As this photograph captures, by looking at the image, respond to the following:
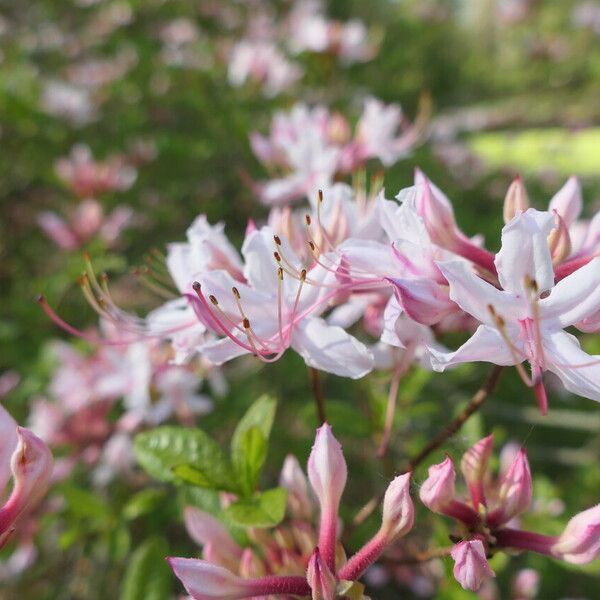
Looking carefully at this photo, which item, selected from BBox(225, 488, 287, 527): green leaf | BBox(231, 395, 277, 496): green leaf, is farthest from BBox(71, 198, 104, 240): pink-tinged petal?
BBox(225, 488, 287, 527): green leaf

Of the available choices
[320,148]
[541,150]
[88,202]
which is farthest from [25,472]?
[541,150]

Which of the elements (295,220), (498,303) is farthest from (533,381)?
(295,220)

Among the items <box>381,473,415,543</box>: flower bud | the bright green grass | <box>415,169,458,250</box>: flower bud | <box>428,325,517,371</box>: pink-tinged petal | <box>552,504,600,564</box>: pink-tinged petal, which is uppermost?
<box>415,169,458,250</box>: flower bud

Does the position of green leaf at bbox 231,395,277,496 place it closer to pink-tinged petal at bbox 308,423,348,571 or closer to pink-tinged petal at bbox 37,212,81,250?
pink-tinged petal at bbox 308,423,348,571

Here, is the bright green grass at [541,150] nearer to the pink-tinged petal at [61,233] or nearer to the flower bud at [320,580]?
the pink-tinged petal at [61,233]

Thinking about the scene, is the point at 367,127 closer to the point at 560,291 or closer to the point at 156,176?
the point at 560,291

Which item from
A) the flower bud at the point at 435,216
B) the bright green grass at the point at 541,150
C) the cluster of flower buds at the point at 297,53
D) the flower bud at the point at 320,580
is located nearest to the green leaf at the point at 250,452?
the flower bud at the point at 320,580

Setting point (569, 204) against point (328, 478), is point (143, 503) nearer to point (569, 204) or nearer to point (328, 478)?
point (328, 478)

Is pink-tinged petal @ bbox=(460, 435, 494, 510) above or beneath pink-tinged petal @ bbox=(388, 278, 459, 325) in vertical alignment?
beneath
